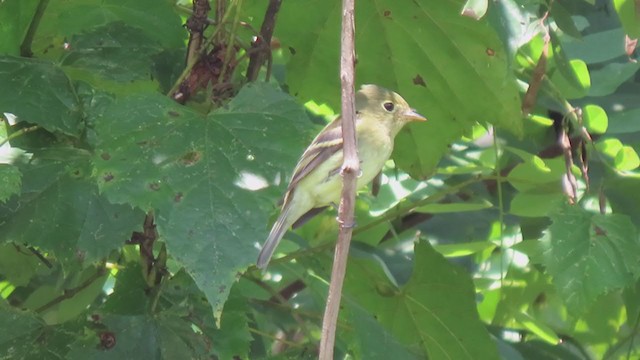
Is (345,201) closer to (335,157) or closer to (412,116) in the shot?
(335,157)

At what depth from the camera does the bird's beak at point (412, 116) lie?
2.29m

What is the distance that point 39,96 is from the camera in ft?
6.29

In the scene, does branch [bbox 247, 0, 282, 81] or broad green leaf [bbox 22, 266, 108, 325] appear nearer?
branch [bbox 247, 0, 282, 81]

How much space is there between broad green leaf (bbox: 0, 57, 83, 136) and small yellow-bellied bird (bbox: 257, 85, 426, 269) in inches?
17.1

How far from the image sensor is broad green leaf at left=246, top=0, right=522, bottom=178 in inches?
91.7

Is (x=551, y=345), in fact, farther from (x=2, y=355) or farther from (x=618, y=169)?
(x=2, y=355)

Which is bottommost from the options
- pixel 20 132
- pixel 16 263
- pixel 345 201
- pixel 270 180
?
pixel 16 263

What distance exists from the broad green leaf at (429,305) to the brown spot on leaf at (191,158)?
844mm

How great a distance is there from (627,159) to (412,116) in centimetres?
72

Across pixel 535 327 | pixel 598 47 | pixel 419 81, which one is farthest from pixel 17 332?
pixel 598 47

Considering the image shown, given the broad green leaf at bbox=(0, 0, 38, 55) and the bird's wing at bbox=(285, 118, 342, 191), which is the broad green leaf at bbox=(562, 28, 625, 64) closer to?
the bird's wing at bbox=(285, 118, 342, 191)

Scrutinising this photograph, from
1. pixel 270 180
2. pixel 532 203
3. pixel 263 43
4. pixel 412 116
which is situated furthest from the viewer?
pixel 532 203

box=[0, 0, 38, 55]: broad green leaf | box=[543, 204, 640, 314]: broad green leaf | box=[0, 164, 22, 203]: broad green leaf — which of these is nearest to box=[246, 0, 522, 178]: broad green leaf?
box=[543, 204, 640, 314]: broad green leaf

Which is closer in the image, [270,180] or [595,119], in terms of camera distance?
[270,180]
